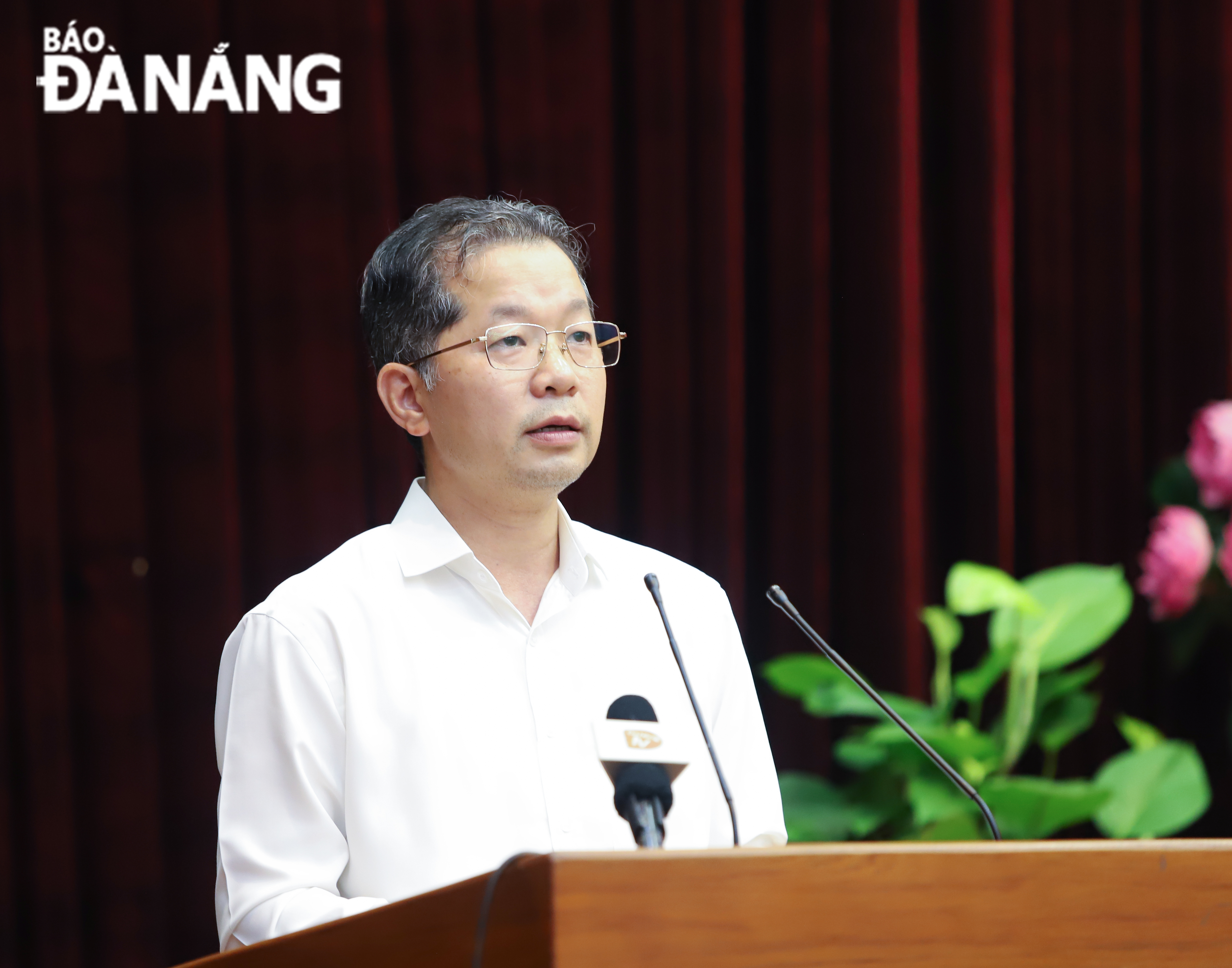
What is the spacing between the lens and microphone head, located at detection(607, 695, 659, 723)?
1.04m

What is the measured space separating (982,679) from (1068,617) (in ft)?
0.63

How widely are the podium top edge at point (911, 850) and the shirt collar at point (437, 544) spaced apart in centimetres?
64

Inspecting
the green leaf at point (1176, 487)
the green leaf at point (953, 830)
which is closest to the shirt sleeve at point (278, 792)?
the green leaf at point (953, 830)

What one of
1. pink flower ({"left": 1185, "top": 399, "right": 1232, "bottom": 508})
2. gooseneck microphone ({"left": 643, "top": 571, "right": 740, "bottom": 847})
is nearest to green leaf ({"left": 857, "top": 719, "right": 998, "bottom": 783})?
pink flower ({"left": 1185, "top": 399, "right": 1232, "bottom": 508})

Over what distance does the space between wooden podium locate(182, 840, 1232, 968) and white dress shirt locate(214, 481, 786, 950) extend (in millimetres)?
320

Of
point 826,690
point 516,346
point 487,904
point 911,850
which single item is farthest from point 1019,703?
point 487,904

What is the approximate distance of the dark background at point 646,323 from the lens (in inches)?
84.5

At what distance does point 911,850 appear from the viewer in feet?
2.55

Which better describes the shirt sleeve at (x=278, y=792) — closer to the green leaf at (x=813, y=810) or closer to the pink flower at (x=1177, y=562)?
the green leaf at (x=813, y=810)

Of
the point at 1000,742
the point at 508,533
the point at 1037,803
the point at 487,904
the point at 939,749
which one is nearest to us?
the point at 487,904

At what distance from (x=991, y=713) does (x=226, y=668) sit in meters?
1.74

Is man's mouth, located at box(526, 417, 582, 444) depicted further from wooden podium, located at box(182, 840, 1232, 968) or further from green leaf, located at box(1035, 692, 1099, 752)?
green leaf, located at box(1035, 692, 1099, 752)

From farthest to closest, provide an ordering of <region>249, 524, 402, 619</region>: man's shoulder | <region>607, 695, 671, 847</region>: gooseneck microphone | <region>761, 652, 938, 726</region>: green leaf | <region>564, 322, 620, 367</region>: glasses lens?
<region>761, 652, 938, 726</region>: green leaf < <region>564, 322, 620, 367</region>: glasses lens < <region>249, 524, 402, 619</region>: man's shoulder < <region>607, 695, 671, 847</region>: gooseneck microphone

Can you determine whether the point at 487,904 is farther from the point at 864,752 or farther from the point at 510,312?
the point at 864,752
